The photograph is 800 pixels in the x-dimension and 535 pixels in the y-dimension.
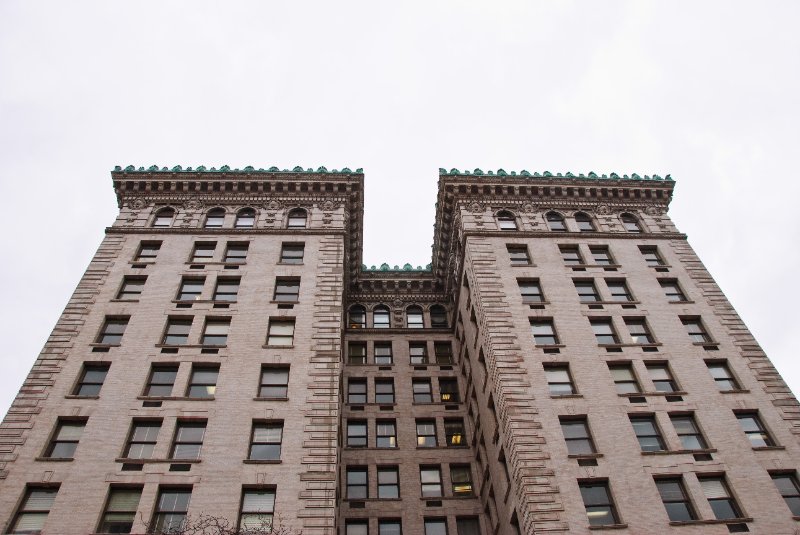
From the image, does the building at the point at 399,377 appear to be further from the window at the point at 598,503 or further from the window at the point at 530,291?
the window at the point at 530,291

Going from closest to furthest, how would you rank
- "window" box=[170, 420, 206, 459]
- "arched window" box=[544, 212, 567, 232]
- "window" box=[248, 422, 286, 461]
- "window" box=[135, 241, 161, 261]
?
"window" box=[170, 420, 206, 459]
"window" box=[248, 422, 286, 461]
"window" box=[135, 241, 161, 261]
"arched window" box=[544, 212, 567, 232]

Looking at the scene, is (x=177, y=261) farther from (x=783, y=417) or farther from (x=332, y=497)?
(x=783, y=417)

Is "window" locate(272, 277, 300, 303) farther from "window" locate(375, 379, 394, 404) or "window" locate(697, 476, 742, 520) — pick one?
"window" locate(697, 476, 742, 520)

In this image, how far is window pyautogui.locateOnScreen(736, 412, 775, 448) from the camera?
33344mm

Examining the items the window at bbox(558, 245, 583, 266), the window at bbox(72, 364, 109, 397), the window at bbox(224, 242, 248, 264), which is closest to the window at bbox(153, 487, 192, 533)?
the window at bbox(72, 364, 109, 397)

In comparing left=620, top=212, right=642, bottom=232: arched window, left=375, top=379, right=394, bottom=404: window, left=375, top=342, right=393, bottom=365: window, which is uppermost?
left=620, top=212, right=642, bottom=232: arched window

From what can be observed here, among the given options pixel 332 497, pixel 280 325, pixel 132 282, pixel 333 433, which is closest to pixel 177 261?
pixel 132 282

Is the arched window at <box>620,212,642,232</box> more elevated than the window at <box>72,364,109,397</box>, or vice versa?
the arched window at <box>620,212,642,232</box>

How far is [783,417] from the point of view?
34281 millimetres

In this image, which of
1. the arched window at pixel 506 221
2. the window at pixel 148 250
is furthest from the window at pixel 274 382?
the arched window at pixel 506 221

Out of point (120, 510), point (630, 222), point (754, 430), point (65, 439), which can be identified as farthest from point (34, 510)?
point (630, 222)

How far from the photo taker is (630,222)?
49375 mm

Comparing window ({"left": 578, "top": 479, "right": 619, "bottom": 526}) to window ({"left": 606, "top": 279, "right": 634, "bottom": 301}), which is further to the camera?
window ({"left": 606, "top": 279, "right": 634, "bottom": 301})

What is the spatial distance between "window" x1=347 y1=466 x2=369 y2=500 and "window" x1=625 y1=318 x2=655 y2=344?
688 inches
